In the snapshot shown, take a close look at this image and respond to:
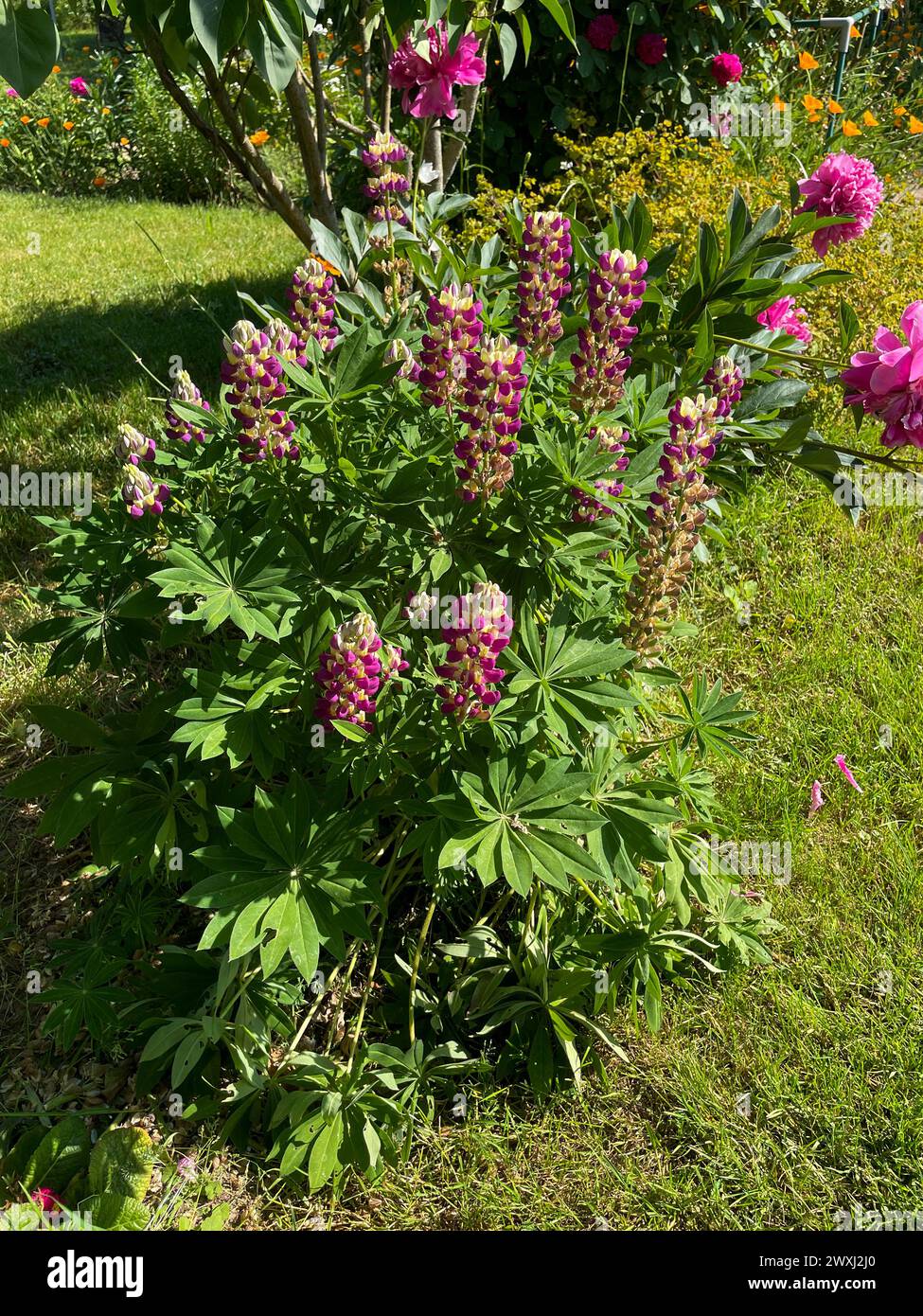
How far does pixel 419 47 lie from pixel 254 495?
1.19 meters

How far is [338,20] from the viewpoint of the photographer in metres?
2.89

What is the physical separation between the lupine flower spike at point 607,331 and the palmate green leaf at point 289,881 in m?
0.88

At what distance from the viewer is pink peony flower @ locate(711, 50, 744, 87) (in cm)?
498

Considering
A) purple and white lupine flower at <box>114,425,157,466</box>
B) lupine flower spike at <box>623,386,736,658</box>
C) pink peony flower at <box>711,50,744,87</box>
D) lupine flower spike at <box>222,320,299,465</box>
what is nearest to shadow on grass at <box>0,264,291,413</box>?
purple and white lupine flower at <box>114,425,157,466</box>

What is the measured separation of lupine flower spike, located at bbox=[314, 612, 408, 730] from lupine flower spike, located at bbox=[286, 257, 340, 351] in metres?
0.73

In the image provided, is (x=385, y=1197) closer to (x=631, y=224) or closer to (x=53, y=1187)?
(x=53, y=1187)

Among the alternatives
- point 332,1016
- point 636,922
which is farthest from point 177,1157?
point 636,922

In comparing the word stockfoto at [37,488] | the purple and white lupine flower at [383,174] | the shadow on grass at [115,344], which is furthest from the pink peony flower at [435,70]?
the shadow on grass at [115,344]

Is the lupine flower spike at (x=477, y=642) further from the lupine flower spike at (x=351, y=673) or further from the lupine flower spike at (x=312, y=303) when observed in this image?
the lupine flower spike at (x=312, y=303)

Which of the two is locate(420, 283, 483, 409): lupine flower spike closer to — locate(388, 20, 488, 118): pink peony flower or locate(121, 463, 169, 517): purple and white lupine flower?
locate(121, 463, 169, 517): purple and white lupine flower

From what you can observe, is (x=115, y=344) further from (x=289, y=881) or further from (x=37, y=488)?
(x=289, y=881)

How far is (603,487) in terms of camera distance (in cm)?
192

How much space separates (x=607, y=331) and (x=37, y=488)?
2.57m
